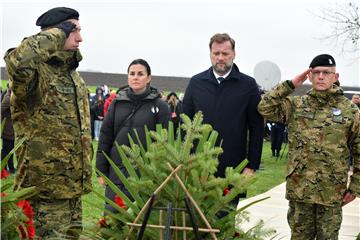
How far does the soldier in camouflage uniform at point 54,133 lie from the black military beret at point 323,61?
2.00 m

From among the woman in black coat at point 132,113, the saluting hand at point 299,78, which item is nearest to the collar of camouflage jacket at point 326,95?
the saluting hand at point 299,78

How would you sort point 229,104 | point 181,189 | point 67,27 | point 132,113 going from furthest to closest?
point 132,113 → point 229,104 → point 67,27 → point 181,189

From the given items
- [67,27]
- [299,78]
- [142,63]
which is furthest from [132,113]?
[67,27]

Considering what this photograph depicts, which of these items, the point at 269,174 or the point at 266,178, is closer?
the point at 266,178

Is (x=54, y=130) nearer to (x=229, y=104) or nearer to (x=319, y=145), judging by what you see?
(x=229, y=104)

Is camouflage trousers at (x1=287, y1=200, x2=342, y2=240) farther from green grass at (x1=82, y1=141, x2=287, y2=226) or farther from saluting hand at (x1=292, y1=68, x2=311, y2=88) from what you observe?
green grass at (x1=82, y1=141, x2=287, y2=226)

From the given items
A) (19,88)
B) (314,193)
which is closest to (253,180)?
(19,88)

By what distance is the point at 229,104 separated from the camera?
4.79 m

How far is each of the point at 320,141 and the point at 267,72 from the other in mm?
25307

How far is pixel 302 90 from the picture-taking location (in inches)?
1724

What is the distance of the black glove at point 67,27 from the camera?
3696 millimetres

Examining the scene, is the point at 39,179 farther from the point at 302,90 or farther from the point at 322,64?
the point at 302,90

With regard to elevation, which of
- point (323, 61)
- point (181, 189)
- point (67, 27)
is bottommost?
Result: point (181, 189)

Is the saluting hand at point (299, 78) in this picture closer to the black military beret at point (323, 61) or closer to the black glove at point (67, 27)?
the black military beret at point (323, 61)
